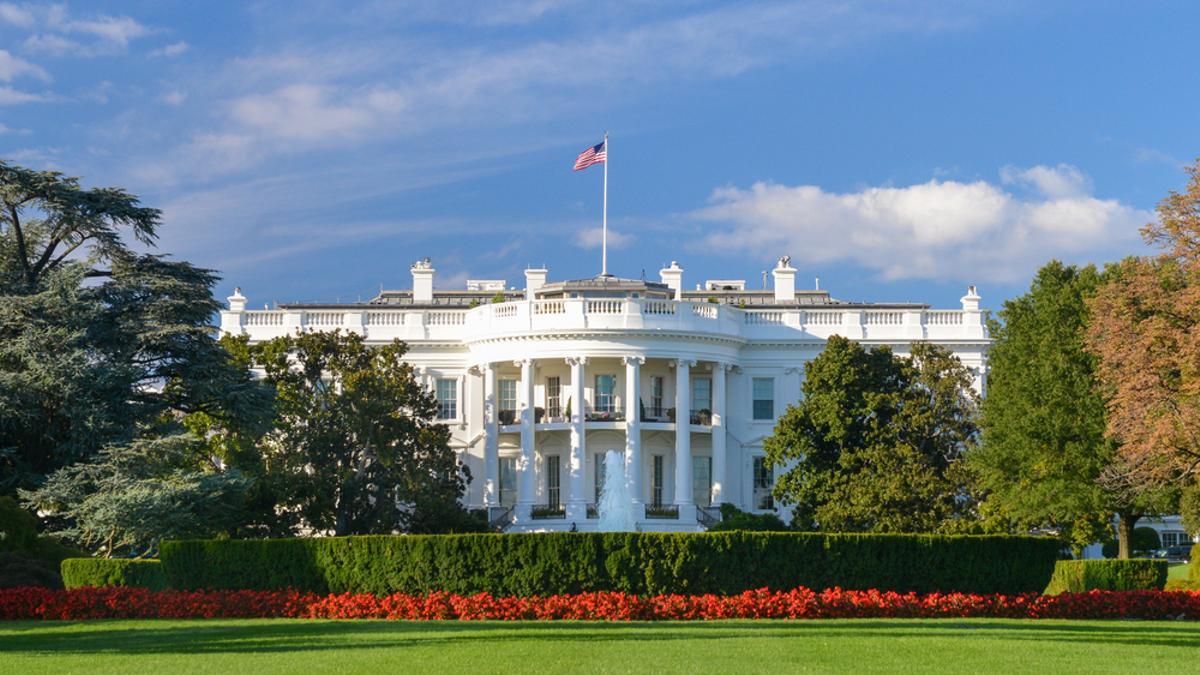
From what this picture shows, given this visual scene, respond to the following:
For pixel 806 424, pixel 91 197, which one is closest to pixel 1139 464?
pixel 806 424

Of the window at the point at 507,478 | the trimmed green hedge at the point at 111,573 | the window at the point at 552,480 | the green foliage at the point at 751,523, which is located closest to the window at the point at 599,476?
the window at the point at 552,480

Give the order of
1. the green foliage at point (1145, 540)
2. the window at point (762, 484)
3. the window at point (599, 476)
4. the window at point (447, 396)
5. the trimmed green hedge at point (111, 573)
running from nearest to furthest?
the trimmed green hedge at point (111, 573)
the window at point (599, 476)
the window at point (762, 484)
the window at point (447, 396)
the green foliage at point (1145, 540)

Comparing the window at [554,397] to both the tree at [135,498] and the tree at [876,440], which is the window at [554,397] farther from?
the tree at [135,498]

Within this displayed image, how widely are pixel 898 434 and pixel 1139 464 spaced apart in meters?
9.20

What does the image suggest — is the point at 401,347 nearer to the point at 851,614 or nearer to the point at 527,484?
the point at 527,484

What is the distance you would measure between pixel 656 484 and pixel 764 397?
594 centimetres

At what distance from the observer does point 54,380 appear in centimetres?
3672

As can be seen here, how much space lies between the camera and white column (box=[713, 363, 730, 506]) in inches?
2388

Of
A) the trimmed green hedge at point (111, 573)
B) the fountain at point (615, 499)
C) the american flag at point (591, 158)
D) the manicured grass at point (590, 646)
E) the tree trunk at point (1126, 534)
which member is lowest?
the manicured grass at point (590, 646)

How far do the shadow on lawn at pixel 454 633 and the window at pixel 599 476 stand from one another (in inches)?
1322

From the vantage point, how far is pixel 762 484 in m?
63.5

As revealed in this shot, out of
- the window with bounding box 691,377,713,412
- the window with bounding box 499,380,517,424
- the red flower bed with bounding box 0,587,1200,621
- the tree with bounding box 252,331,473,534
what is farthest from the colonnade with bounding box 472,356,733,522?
the red flower bed with bounding box 0,587,1200,621

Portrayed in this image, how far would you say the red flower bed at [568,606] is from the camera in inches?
1088

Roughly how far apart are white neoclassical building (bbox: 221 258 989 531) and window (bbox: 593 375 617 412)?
0.06 m
